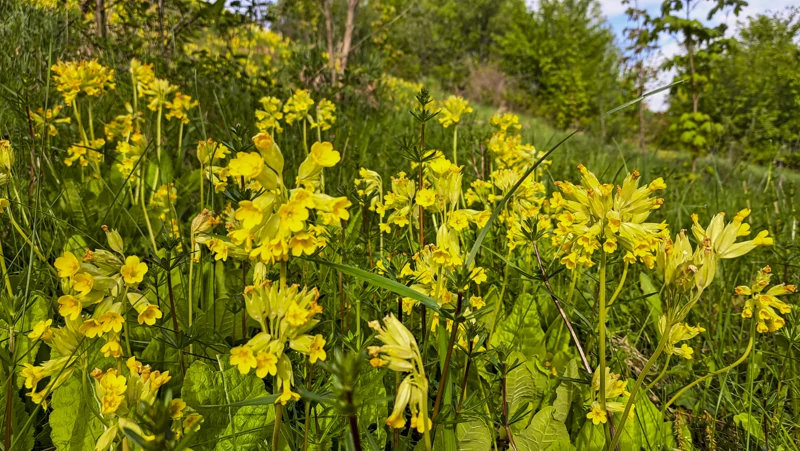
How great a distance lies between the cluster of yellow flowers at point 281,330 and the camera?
86cm

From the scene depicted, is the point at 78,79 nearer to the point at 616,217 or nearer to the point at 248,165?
the point at 248,165

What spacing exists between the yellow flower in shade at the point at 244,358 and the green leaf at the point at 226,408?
1.51 ft

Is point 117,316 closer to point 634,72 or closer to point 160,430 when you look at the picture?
point 160,430

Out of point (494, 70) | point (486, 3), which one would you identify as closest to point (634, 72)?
point (494, 70)

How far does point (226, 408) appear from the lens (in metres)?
1.32

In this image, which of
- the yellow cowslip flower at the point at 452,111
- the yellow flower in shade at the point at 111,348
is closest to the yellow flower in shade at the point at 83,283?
the yellow flower in shade at the point at 111,348

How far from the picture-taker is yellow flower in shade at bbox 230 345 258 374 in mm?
829

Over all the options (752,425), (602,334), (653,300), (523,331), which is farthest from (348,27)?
(752,425)

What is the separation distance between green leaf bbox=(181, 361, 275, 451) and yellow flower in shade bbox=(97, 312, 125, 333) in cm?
31

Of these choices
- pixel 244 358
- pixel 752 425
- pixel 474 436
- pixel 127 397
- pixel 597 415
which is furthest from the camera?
pixel 752 425

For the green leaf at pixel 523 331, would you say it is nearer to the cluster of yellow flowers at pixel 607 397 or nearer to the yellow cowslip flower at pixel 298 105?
the cluster of yellow flowers at pixel 607 397

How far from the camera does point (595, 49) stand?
34.7 m

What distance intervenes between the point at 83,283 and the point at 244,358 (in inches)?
17.8

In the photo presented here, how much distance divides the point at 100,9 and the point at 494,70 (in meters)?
29.8
